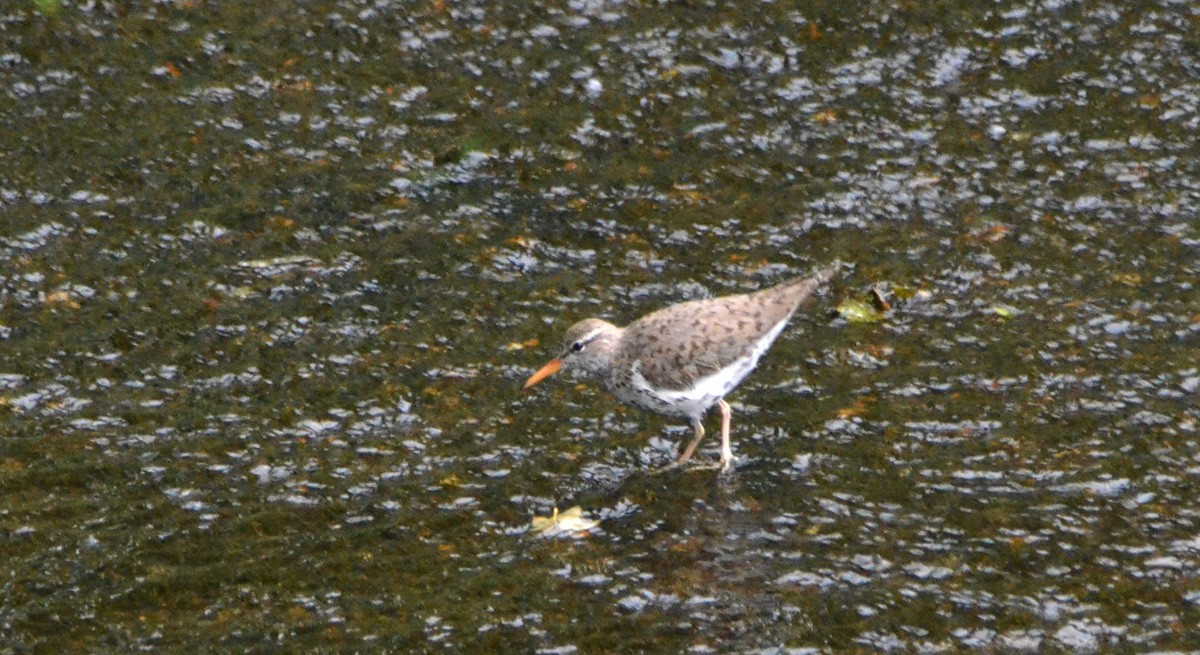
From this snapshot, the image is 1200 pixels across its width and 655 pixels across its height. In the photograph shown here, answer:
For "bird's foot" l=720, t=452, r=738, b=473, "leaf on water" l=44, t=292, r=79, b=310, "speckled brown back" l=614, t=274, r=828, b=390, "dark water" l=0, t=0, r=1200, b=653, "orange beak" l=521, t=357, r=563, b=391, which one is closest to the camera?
"dark water" l=0, t=0, r=1200, b=653

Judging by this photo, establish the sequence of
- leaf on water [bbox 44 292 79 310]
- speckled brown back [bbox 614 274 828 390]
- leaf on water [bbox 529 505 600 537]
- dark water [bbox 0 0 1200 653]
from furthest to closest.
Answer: leaf on water [bbox 44 292 79 310], speckled brown back [bbox 614 274 828 390], leaf on water [bbox 529 505 600 537], dark water [bbox 0 0 1200 653]

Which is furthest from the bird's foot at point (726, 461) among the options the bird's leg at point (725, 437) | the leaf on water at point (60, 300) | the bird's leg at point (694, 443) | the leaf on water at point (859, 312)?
the leaf on water at point (60, 300)

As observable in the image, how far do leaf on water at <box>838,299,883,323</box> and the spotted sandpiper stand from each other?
2.53 ft

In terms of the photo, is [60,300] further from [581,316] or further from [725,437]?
[725,437]

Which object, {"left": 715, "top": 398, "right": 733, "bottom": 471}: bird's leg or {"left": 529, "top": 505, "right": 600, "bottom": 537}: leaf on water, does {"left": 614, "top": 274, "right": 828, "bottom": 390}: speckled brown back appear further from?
{"left": 529, "top": 505, "right": 600, "bottom": 537}: leaf on water

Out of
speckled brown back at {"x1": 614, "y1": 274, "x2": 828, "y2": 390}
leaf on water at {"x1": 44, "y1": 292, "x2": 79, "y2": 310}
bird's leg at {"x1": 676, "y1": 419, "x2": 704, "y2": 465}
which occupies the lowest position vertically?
bird's leg at {"x1": 676, "y1": 419, "x2": 704, "y2": 465}

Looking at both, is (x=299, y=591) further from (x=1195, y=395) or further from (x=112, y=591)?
(x=1195, y=395)

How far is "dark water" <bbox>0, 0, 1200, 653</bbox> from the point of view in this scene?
8156 mm

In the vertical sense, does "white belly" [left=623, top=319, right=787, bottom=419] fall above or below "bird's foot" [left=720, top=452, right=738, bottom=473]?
above

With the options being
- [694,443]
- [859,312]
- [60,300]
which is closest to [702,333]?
[694,443]

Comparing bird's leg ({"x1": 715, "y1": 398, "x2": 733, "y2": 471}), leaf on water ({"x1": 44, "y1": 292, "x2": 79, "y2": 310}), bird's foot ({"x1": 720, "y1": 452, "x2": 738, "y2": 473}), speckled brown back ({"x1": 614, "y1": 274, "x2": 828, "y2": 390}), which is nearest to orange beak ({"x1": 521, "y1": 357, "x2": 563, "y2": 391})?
speckled brown back ({"x1": 614, "y1": 274, "x2": 828, "y2": 390})

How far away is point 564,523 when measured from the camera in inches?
350

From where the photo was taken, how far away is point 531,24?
14594 mm

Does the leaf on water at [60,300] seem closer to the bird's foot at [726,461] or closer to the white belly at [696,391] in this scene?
the white belly at [696,391]
